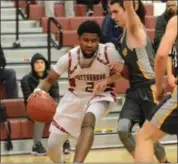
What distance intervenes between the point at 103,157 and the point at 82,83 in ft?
6.86

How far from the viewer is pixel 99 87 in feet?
18.3

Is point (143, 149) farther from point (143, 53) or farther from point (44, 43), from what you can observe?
point (44, 43)

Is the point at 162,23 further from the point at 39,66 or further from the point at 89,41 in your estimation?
the point at 39,66

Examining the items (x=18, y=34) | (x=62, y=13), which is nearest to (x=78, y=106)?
(x=18, y=34)

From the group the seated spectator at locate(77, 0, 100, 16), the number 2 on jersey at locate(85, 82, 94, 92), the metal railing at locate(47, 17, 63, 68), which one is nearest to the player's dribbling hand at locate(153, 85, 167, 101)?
the number 2 on jersey at locate(85, 82, 94, 92)

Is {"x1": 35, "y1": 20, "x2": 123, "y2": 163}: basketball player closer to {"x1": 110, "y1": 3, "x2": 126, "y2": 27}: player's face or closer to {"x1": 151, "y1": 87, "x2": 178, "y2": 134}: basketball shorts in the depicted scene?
{"x1": 110, "y1": 3, "x2": 126, "y2": 27}: player's face

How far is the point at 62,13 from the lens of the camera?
36.7ft

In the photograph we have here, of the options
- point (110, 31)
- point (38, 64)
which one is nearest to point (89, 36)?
point (110, 31)

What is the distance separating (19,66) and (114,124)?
5.81 ft

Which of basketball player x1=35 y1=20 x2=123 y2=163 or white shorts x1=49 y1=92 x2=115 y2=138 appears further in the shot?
white shorts x1=49 y1=92 x2=115 y2=138

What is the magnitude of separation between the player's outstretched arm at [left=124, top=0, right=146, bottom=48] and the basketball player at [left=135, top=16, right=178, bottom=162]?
871 millimetres

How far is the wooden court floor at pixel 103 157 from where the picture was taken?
7.45 m

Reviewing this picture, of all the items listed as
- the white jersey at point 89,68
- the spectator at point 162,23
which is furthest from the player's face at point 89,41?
the spectator at point 162,23

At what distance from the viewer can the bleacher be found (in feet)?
26.8
